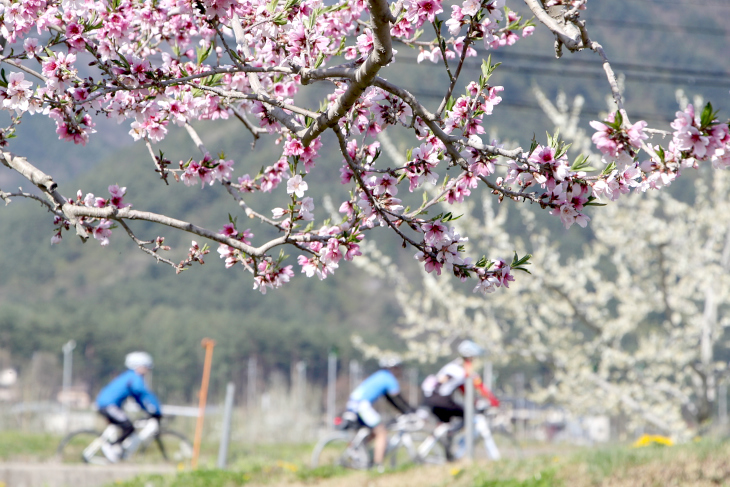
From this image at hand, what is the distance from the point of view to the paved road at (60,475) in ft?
25.4

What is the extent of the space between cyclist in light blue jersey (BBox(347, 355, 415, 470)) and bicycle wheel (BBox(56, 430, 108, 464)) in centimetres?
316

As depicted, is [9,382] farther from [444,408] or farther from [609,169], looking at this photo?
[609,169]

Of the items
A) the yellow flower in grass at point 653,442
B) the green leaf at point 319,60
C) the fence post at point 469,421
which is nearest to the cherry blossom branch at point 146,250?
the green leaf at point 319,60

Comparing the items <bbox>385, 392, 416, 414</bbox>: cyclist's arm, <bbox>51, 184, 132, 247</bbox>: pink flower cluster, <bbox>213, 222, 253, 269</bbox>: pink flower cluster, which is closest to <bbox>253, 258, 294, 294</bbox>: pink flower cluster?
<bbox>213, 222, 253, 269</bbox>: pink flower cluster

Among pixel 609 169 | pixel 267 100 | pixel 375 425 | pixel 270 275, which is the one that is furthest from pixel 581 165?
pixel 375 425

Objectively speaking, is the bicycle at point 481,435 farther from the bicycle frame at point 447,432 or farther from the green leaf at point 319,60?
the green leaf at point 319,60

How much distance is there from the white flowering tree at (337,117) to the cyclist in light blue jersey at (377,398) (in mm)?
5742

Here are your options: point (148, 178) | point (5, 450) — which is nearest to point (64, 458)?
point (5, 450)

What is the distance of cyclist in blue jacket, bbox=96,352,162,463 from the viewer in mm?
9297

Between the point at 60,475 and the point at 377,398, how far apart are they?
3.64 meters

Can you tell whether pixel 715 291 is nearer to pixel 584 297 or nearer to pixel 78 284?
pixel 584 297

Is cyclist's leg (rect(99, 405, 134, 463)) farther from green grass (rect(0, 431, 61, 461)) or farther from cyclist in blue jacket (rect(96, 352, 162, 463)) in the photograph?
green grass (rect(0, 431, 61, 461))

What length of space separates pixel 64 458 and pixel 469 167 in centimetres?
912

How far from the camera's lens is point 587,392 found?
13.0 m
